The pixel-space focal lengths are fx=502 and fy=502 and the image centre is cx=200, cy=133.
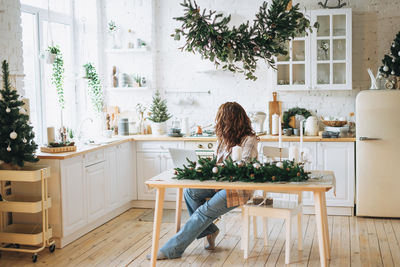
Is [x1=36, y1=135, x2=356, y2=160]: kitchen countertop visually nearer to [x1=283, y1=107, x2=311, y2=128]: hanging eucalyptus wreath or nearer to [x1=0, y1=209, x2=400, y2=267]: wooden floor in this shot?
[x1=283, y1=107, x2=311, y2=128]: hanging eucalyptus wreath

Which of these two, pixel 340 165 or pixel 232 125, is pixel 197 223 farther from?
pixel 340 165

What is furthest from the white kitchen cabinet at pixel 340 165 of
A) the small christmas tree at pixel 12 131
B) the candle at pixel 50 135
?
the small christmas tree at pixel 12 131

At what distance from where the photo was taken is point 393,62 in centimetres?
568

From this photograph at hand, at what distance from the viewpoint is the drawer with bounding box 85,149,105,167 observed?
16.6 ft

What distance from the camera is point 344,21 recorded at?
586 centimetres

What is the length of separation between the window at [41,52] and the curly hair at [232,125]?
2.17 meters

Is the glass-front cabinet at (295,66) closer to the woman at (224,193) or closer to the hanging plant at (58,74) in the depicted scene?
the woman at (224,193)

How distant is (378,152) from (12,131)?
3.78 meters

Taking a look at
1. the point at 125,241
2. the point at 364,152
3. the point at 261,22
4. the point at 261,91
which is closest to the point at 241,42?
the point at 261,22

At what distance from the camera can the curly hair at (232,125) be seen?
4.16 m

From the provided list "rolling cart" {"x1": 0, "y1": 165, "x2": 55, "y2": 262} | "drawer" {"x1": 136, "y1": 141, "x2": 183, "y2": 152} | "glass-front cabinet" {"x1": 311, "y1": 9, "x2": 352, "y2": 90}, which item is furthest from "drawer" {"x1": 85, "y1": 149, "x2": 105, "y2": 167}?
"glass-front cabinet" {"x1": 311, "y1": 9, "x2": 352, "y2": 90}

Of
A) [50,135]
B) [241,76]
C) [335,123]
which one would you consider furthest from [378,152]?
[50,135]

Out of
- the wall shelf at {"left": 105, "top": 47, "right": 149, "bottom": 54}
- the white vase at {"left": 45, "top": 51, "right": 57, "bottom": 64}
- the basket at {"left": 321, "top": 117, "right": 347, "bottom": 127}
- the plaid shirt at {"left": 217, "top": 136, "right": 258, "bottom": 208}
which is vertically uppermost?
the wall shelf at {"left": 105, "top": 47, "right": 149, "bottom": 54}

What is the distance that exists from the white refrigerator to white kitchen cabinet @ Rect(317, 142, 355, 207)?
12 centimetres
